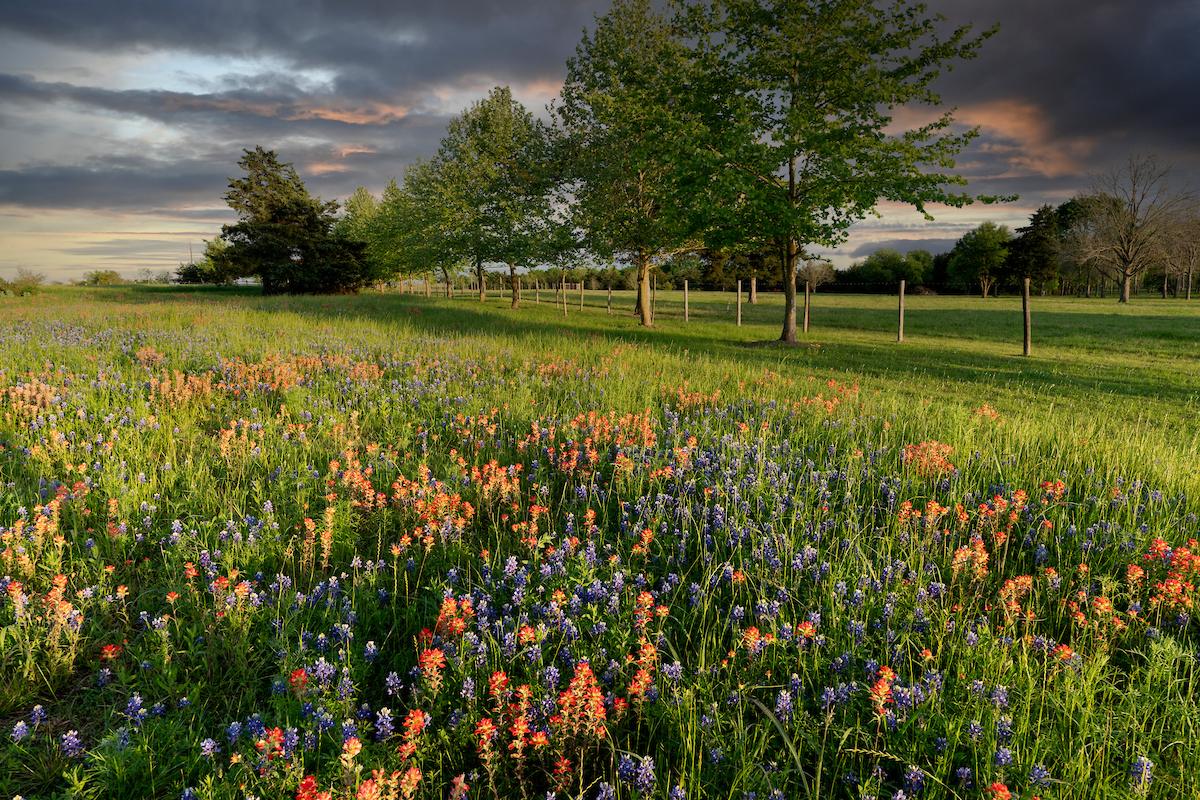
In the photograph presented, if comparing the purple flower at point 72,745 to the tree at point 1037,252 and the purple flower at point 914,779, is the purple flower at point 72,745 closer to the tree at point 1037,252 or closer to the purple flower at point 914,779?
the purple flower at point 914,779

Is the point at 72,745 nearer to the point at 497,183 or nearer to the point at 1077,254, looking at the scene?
the point at 497,183

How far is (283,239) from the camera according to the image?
1957 inches

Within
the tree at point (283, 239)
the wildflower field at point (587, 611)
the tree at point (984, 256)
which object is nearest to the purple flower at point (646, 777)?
the wildflower field at point (587, 611)

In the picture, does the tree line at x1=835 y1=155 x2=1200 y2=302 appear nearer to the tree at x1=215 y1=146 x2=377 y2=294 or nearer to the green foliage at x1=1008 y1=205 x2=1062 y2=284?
the green foliage at x1=1008 y1=205 x2=1062 y2=284

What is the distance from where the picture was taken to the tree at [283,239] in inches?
1953

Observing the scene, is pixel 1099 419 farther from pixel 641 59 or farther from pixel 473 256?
pixel 473 256

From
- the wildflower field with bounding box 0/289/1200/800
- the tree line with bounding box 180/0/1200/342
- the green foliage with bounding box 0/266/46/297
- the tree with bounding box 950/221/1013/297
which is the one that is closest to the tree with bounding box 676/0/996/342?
the tree line with bounding box 180/0/1200/342

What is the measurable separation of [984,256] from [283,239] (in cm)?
9128

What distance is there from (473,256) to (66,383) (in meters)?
31.9

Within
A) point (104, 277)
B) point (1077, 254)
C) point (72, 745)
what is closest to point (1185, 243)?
point (1077, 254)

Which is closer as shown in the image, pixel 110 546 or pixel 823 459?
pixel 110 546

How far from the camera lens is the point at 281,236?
50.9 metres

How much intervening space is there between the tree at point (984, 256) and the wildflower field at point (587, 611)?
3589 inches

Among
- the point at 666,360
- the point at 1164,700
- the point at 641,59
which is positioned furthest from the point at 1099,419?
the point at 641,59
